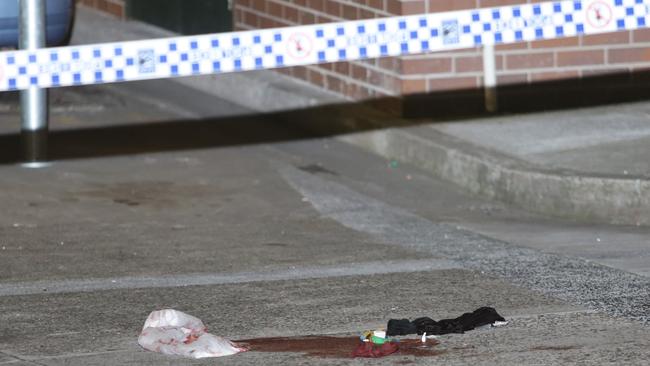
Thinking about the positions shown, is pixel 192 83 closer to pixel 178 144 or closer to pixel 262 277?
pixel 178 144

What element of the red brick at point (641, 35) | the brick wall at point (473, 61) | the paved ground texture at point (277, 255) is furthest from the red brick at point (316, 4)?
the red brick at point (641, 35)

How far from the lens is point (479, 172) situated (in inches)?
403

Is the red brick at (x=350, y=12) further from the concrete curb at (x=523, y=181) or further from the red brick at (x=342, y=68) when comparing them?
the concrete curb at (x=523, y=181)

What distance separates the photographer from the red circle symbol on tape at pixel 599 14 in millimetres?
9828

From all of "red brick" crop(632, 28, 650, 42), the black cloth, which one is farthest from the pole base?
the black cloth

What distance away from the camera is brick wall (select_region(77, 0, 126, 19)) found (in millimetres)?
16641

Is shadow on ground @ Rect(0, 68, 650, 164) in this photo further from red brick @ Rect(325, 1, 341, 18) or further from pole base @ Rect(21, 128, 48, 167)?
red brick @ Rect(325, 1, 341, 18)

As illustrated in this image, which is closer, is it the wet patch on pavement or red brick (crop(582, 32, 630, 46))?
the wet patch on pavement

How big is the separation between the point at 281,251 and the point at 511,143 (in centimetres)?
261

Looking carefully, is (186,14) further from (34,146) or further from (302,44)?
(302,44)

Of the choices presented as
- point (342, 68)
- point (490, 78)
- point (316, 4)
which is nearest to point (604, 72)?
point (490, 78)

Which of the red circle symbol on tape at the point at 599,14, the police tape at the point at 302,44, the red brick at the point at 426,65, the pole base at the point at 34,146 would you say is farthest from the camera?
the red brick at the point at 426,65

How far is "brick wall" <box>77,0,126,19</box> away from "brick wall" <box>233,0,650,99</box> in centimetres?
476

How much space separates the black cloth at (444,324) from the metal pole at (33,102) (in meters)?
4.60
